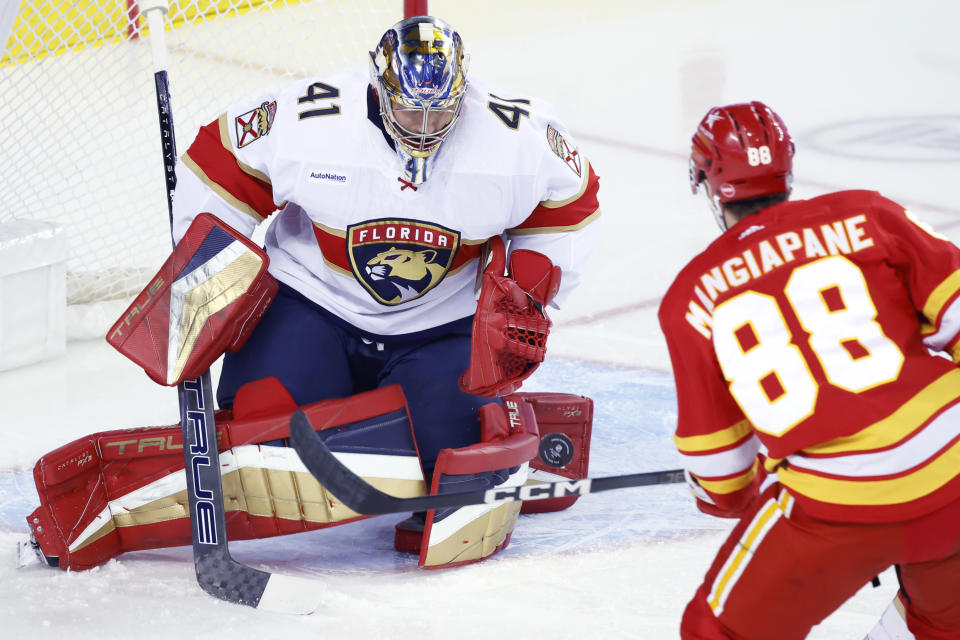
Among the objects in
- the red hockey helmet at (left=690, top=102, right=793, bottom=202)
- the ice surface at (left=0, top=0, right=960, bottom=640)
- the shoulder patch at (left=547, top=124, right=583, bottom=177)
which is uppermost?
the red hockey helmet at (left=690, top=102, right=793, bottom=202)

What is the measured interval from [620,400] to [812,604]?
160 centimetres

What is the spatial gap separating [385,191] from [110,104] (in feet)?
6.17

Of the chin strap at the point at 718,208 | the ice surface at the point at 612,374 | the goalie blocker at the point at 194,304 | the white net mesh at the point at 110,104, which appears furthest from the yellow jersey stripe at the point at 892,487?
the white net mesh at the point at 110,104

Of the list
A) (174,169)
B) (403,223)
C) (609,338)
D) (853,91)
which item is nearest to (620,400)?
(609,338)

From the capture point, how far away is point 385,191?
222 centimetres

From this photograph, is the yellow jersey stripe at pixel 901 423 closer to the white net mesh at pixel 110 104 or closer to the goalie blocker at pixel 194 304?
the goalie blocker at pixel 194 304

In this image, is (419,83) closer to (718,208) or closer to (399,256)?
(399,256)

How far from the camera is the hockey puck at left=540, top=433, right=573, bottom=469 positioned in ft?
8.23

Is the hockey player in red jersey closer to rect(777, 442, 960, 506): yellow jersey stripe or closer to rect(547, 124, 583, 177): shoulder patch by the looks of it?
rect(777, 442, 960, 506): yellow jersey stripe

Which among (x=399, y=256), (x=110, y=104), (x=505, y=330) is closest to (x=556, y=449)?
(x=505, y=330)

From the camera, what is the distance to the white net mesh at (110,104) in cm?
349

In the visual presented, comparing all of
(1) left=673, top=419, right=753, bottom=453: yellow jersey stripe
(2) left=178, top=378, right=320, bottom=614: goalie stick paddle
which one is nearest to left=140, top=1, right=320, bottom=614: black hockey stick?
(2) left=178, top=378, right=320, bottom=614: goalie stick paddle

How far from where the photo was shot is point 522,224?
7.75 ft

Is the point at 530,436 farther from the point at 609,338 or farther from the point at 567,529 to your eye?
the point at 609,338
